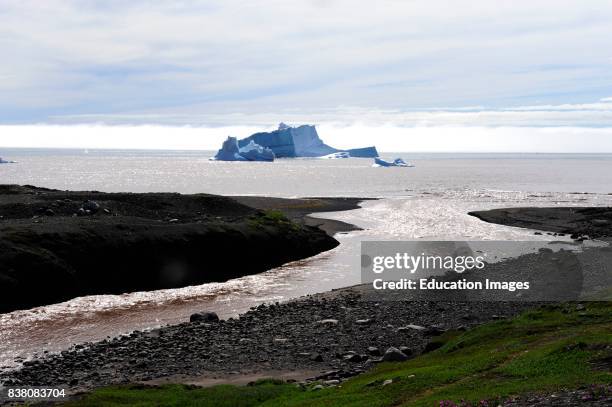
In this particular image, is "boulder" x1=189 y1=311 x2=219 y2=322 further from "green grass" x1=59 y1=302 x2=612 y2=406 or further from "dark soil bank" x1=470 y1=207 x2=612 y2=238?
"dark soil bank" x1=470 y1=207 x2=612 y2=238

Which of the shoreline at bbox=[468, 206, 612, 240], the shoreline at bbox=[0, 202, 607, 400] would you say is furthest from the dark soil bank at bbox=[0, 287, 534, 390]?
the shoreline at bbox=[468, 206, 612, 240]

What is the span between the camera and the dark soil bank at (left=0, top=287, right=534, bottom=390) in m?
22.2

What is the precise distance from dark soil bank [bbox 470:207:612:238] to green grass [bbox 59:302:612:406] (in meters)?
45.0

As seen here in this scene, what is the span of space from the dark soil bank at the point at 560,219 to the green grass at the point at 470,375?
148 feet

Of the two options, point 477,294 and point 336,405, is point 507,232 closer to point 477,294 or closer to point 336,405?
point 477,294

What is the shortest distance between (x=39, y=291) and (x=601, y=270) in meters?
34.0

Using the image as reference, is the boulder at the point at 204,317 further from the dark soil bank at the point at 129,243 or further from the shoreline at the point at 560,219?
the shoreline at the point at 560,219

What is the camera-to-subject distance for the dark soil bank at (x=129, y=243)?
36.1 m

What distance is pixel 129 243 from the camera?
42375 millimetres

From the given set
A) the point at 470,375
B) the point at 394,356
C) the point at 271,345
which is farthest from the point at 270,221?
the point at 470,375

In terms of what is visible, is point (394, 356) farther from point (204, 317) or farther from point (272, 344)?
point (204, 317)

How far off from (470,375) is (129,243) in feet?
101

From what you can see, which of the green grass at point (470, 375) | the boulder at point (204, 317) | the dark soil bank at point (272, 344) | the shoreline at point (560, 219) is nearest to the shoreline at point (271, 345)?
the dark soil bank at point (272, 344)

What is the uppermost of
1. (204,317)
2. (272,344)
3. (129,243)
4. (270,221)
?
(270,221)
